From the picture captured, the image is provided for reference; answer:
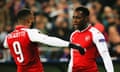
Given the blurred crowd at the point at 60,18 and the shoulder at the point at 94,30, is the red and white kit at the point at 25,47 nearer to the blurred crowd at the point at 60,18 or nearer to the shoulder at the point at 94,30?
the shoulder at the point at 94,30

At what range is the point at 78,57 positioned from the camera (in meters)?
7.04

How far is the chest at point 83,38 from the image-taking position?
6922mm

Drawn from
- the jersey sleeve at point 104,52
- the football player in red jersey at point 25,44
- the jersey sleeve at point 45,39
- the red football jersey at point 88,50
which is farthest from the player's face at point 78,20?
the jersey sleeve at point 45,39

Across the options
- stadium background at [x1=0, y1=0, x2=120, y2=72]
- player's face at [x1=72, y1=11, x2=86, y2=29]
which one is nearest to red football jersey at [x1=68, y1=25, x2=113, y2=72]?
player's face at [x1=72, y1=11, x2=86, y2=29]

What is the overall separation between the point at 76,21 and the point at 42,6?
21.4 ft

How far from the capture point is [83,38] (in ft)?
23.1

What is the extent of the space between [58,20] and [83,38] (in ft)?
16.8

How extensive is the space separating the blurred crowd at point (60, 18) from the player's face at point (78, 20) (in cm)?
333

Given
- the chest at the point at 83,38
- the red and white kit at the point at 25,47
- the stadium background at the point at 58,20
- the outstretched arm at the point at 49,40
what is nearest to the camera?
the outstretched arm at the point at 49,40

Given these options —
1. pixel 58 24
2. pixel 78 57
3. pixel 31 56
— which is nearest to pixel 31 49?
pixel 31 56

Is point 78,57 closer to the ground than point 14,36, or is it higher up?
closer to the ground

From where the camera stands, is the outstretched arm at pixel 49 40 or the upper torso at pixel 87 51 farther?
the upper torso at pixel 87 51

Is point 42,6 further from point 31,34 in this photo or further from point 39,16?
point 31,34

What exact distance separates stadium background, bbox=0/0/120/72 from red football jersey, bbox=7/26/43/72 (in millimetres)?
2891
